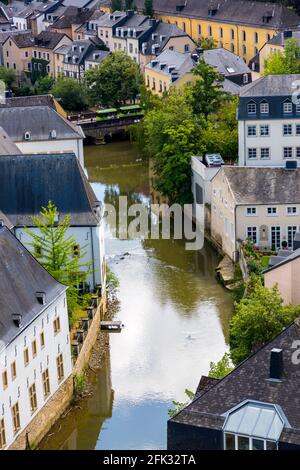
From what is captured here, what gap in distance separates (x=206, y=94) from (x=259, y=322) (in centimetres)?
3135

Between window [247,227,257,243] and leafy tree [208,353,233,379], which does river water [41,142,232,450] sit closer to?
window [247,227,257,243]

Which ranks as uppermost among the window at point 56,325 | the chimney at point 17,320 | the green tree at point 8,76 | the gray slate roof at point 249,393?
the gray slate roof at point 249,393

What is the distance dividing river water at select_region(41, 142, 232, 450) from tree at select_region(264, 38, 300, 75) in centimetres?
1641

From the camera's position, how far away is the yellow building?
309ft

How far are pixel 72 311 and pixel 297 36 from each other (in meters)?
41.1

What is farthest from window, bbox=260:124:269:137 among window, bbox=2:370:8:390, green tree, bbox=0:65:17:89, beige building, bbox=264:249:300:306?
green tree, bbox=0:65:17:89

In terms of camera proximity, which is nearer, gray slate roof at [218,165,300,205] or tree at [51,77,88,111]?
gray slate roof at [218,165,300,205]

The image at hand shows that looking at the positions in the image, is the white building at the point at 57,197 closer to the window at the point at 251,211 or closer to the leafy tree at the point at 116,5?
the window at the point at 251,211

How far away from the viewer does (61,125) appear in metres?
63.2

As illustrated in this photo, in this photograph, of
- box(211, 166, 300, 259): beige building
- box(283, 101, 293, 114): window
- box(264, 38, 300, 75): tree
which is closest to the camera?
box(211, 166, 300, 259): beige building

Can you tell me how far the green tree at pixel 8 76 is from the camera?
9825 centimetres

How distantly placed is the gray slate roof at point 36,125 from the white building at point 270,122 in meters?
7.97

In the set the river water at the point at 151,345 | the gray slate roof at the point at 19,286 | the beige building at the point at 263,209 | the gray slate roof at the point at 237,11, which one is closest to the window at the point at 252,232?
the beige building at the point at 263,209

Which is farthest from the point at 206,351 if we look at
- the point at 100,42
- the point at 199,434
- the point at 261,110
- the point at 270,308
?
the point at 100,42
